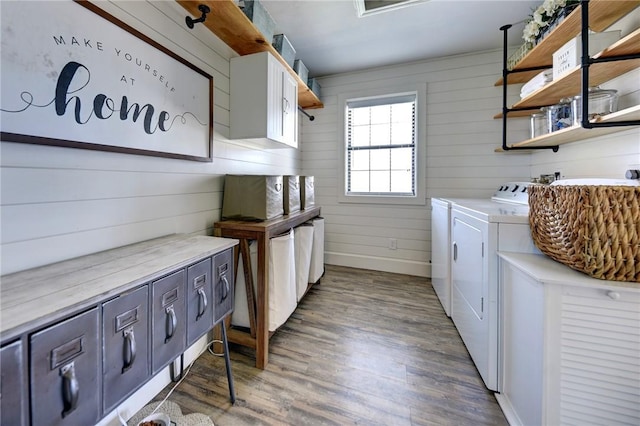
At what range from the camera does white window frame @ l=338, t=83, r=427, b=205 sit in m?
3.06

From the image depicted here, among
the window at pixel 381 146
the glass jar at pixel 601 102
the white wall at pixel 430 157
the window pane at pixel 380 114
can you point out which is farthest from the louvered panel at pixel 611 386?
the window pane at pixel 380 114

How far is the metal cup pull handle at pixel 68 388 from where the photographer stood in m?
0.64

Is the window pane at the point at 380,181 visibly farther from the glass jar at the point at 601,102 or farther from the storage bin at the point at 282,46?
the glass jar at the point at 601,102

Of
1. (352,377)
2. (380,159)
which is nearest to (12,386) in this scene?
(352,377)

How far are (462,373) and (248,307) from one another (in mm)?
1437

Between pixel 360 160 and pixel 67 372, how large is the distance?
3291mm

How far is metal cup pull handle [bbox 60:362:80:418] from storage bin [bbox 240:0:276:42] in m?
1.98

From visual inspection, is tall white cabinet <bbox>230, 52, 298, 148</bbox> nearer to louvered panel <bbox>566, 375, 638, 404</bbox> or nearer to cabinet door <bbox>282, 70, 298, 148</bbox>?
cabinet door <bbox>282, 70, 298, 148</bbox>

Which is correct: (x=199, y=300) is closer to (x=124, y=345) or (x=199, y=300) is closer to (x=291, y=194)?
(x=124, y=345)

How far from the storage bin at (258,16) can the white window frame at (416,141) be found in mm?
1694

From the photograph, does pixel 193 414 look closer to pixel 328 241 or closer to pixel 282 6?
pixel 328 241

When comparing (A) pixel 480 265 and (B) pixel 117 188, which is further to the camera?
(A) pixel 480 265

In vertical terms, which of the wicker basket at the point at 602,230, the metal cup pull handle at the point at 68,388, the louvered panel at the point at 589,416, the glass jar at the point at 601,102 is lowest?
the louvered panel at the point at 589,416

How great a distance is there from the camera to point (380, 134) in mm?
3369
